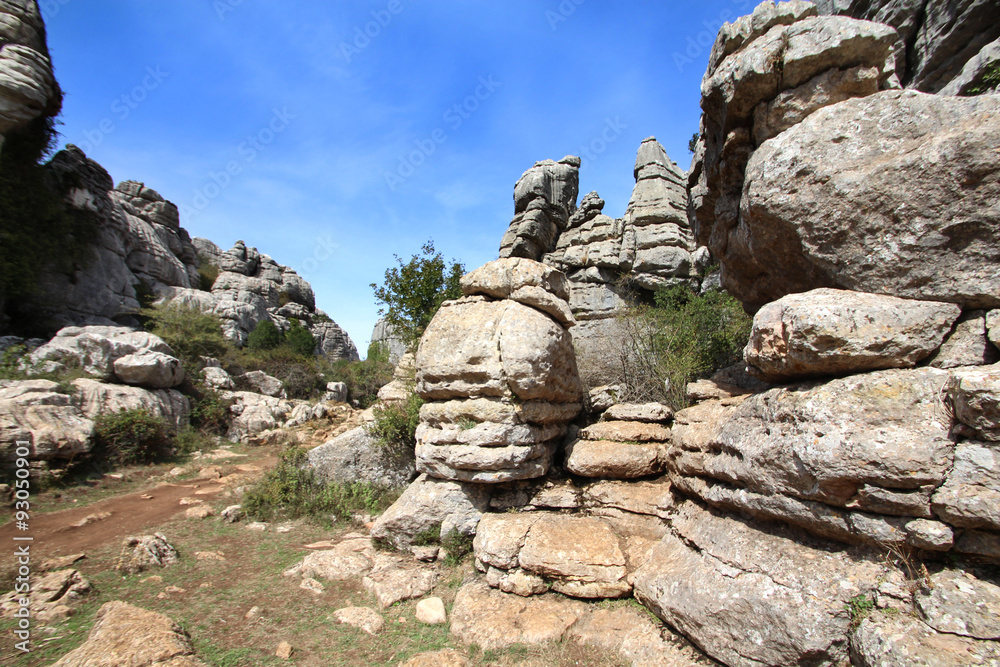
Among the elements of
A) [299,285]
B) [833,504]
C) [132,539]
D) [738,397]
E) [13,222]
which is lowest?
[132,539]

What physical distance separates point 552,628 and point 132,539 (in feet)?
18.5

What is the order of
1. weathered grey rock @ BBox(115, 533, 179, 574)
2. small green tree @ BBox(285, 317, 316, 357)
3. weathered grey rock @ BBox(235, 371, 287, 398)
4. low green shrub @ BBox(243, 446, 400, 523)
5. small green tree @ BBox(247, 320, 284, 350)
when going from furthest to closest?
small green tree @ BBox(285, 317, 316, 357) → small green tree @ BBox(247, 320, 284, 350) → weathered grey rock @ BBox(235, 371, 287, 398) → low green shrub @ BBox(243, 446, 400, 523) → weathered grey rock @ BBox(115, 533, 179, 574)

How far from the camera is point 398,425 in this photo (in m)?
7.90

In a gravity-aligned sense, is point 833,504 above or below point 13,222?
below

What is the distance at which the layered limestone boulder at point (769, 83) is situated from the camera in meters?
4.46

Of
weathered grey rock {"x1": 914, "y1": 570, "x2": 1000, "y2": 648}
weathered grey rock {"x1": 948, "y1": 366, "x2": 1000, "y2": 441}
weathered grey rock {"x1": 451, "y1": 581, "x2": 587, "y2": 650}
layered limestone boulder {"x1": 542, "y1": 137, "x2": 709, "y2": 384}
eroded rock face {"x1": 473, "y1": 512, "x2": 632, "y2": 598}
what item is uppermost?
layered limestone boulder {"x1": 542, "y1": 137, "x2": 709, "y2": 384}

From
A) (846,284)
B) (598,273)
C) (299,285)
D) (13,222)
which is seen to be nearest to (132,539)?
(846,284)

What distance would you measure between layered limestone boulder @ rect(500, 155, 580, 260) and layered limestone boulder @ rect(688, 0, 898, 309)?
1659cm

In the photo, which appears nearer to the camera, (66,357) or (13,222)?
(66,357)

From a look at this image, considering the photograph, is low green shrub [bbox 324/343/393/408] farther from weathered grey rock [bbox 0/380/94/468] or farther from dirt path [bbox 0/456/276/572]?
dirt path [bbox 0/456/276/572]

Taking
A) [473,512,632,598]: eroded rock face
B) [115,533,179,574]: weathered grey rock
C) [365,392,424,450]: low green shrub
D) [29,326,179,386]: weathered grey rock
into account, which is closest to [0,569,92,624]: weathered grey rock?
[115,533,179,574]: weathered grey rock

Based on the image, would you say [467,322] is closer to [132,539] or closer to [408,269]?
[132,539]

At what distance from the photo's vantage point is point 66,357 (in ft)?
36.4

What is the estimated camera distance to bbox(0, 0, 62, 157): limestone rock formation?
46.1ft
